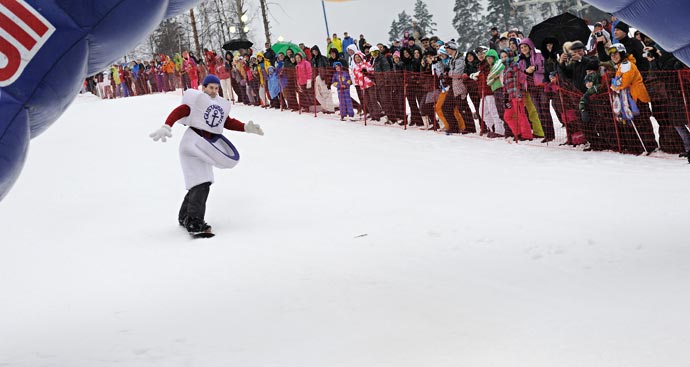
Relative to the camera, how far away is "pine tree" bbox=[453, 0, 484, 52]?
55.7 meters

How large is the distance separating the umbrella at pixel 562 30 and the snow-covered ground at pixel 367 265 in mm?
2261

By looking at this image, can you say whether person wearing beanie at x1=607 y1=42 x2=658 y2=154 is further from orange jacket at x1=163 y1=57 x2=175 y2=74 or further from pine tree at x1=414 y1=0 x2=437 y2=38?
pine tree at x1=414 y1=0 x2=437 y2=38

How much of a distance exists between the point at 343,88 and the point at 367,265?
9749mm

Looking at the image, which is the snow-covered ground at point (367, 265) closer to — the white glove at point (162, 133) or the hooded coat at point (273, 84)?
the white glove at point (162, 133)

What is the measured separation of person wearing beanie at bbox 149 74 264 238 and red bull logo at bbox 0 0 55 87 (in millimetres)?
3635

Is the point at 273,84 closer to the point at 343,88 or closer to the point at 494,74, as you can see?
the point at 343,88

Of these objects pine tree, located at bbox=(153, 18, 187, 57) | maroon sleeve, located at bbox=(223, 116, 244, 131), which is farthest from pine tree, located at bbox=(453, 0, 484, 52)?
maroon sleeve, located at bbox=(223, 116, 244, 131)

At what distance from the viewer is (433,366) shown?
3852 mm

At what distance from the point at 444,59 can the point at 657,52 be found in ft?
13.6

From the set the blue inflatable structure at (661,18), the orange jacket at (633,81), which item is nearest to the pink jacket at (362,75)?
the orange jacket at (633,81)

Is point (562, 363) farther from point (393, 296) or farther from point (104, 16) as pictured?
point (104, 16)

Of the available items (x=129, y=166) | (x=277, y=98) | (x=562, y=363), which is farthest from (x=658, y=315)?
(x=277, y=98)

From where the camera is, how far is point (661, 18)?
4.75 m

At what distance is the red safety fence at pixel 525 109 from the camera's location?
9250mm
